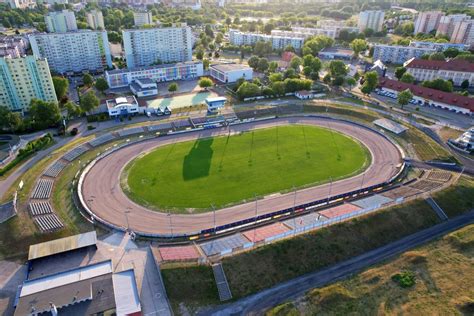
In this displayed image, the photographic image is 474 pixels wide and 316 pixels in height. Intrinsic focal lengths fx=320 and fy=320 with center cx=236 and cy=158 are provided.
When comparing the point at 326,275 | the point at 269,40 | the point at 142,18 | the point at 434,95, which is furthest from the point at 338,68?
the point at 142,18

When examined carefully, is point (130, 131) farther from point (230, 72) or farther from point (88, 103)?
point (230, 72)

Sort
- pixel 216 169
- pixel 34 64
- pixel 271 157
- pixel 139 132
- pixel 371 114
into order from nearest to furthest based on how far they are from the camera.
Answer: pixel 216 169
pixel 271 157
pixel 139 132
pixel 34 64
pixel 371 114

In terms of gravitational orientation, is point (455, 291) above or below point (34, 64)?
below

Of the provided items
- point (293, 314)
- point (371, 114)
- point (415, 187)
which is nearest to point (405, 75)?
point (371, 114)

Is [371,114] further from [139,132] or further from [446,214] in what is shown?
[139,132]

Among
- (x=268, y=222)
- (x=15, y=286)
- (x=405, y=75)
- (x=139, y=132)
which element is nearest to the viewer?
(x=15, y=286)

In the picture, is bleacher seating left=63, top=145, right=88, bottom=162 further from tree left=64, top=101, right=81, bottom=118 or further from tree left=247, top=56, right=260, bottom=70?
tree left=247, top=56, right=260, bottom=70

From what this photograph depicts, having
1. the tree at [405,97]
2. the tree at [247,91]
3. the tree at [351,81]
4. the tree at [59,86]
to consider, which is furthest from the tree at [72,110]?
the tree at [405,97]
